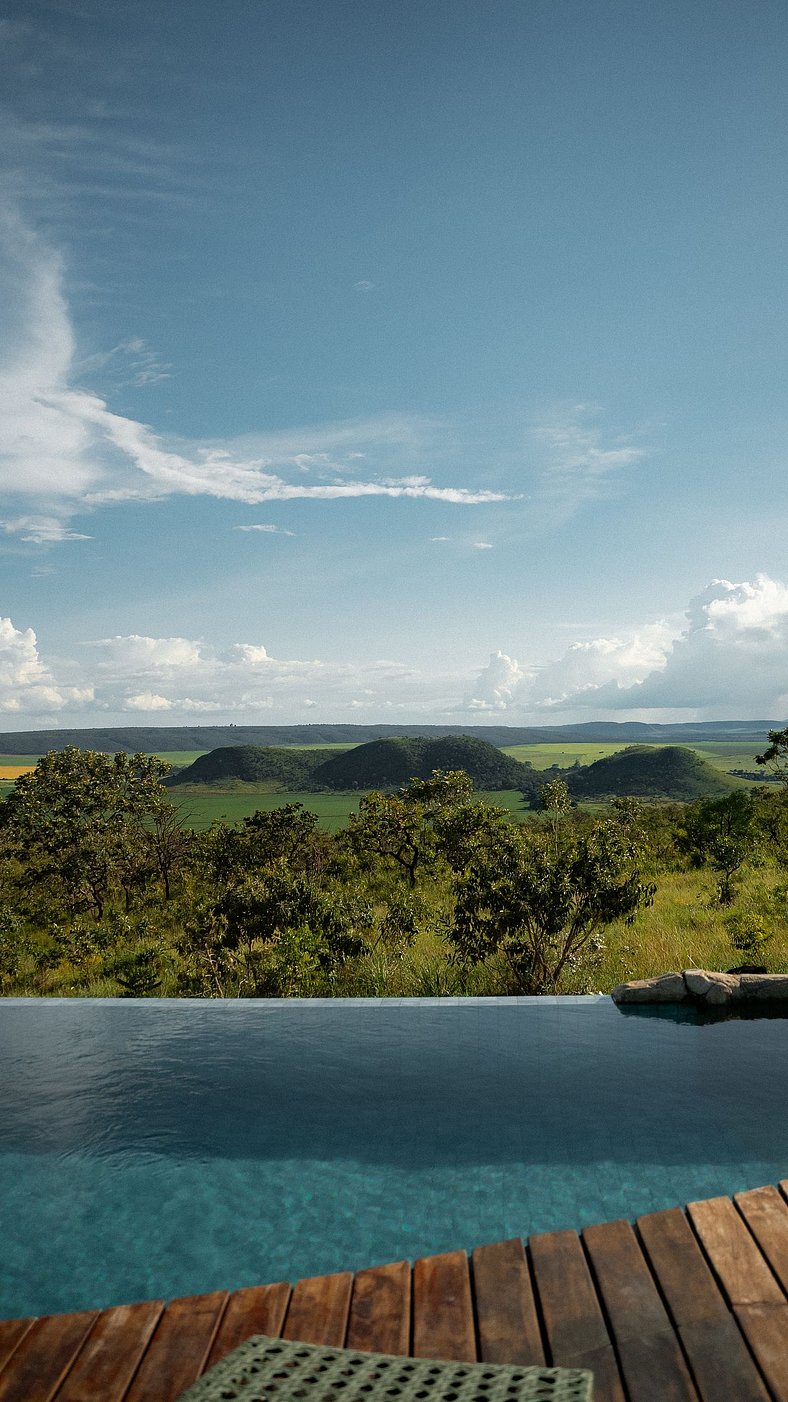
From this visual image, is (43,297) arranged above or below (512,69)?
below

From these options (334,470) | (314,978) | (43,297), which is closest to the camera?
(314,978)

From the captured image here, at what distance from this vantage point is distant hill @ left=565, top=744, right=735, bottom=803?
6645 cm

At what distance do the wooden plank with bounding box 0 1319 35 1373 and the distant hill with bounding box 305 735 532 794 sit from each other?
6224 cm

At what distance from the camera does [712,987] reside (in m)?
6.41

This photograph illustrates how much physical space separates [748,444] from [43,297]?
10304mm

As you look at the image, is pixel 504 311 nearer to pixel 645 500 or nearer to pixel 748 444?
pixel 748 444

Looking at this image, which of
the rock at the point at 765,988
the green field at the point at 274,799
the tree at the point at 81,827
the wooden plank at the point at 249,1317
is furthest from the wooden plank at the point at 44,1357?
the green field at the point at 274,799

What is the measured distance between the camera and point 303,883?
8305 millimetres

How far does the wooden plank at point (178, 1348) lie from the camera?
2.05 m

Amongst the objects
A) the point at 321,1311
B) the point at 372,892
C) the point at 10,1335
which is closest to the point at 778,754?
the point at 372,892

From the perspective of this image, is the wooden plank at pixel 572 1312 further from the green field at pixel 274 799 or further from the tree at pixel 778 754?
the green field at pixel 274 799

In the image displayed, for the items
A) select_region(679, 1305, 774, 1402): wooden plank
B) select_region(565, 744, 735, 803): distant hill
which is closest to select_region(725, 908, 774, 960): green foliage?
select_region(679, 1305, 774, 1402): wooden plank

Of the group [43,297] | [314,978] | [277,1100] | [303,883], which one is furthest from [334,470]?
[277,1100]

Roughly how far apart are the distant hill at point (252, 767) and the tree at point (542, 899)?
64162 millimetres
